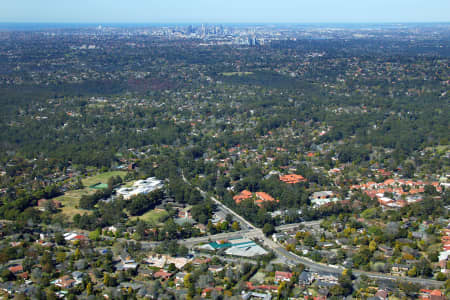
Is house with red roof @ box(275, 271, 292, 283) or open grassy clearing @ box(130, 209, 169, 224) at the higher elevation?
house with red roof @ box(275, 271, 292, 283)

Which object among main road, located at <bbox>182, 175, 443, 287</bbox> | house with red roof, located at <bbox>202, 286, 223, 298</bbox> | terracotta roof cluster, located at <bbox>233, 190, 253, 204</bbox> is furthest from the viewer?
terracotta roof cluster, located at <bbox>233, 190, 253, 204</bbox>

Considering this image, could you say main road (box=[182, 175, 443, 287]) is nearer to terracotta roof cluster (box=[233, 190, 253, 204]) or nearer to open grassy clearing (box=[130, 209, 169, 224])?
terracotta roof cluster (box=[233, 190, 253, 204])

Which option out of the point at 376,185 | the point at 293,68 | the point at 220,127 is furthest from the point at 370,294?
the point at 293,68

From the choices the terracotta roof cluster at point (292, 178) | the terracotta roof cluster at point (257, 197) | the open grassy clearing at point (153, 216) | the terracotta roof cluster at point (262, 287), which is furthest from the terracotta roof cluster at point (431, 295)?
the terracotta roof cluster at point (292, 178)

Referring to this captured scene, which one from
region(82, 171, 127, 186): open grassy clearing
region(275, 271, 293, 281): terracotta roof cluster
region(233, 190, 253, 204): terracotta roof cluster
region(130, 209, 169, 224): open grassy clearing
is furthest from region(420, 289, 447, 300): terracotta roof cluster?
region(82, 171, 127, 186): open grassy clearing

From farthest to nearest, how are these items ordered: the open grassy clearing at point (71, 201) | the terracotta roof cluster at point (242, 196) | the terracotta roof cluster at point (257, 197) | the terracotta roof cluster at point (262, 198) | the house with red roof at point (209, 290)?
the terracotta roof cluster at point (242, 196) → the terracotta roof cluster at point (257, 197) → the terracotta roof cluster at point (262, 198) → the open grassy clearing at point (71, 201) → the house with red roof at point (209, 290)

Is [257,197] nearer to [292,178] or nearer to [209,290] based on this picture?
[292,178]

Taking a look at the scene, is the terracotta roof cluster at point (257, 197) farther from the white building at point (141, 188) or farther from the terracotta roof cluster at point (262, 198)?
the white building at point (141, 188)

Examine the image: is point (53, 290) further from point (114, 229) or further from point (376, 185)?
point (376, 185)

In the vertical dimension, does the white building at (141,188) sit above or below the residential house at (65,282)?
above
